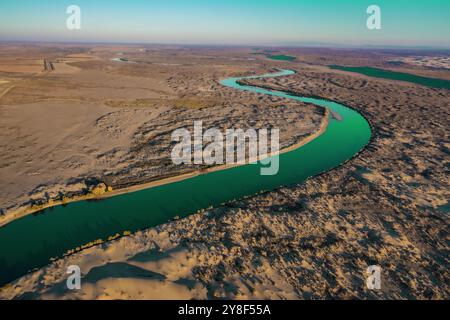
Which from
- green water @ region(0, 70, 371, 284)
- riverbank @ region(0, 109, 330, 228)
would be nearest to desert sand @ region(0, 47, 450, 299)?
riverbank @ region(0, 109, 330, 228)

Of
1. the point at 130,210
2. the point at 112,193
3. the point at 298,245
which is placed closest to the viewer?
the point at 298,245

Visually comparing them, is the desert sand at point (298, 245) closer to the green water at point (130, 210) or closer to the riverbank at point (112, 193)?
the riverbank at point (112, 193)

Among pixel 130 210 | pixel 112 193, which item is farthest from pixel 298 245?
pixel 112 193

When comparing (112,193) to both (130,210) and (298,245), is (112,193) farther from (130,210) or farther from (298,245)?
(298,245)

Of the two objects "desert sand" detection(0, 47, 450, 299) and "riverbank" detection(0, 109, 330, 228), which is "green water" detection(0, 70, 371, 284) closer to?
"riverbank" detection(0, 109, 330, 228)

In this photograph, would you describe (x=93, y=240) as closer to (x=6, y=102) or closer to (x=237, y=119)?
(x=237, y=119)

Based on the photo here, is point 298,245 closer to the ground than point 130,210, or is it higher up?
closer to the ground

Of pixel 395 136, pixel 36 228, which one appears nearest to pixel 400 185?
pixel 395 136

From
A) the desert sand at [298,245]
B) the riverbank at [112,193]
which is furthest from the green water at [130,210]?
the desert sand at [298,245]

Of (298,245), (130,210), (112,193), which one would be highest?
(112,193)
